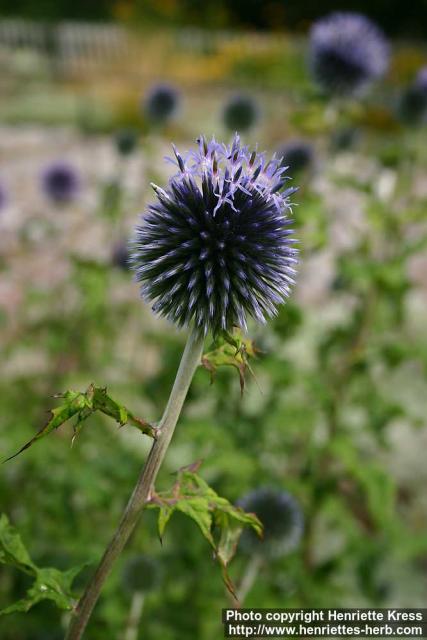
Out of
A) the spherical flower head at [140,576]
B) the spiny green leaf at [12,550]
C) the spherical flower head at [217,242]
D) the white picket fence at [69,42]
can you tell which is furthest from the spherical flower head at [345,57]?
the white picket fence at [69,42]

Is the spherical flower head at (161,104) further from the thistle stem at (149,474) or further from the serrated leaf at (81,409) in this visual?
the serrated leaf at (81,409)

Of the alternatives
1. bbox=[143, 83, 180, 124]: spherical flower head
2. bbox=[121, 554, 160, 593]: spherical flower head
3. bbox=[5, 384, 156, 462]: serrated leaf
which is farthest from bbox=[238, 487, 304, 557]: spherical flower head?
bbox=[143, 83, 180, 124]: spherical flower head

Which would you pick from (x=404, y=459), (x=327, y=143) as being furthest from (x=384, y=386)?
(x=327, y=143)

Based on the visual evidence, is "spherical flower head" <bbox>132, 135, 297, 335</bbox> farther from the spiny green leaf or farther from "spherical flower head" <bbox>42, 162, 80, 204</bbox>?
"spherical flower head" <bbox>42, 162, 80, 204</bbox>

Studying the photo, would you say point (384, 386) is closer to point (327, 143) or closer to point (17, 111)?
point (327, 143)

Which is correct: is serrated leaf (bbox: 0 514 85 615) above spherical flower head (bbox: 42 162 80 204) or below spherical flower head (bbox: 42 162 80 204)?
below
